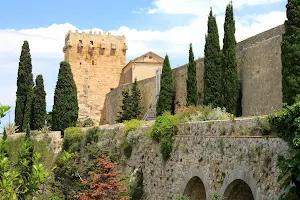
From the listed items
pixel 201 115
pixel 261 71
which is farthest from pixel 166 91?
pixel 201 115

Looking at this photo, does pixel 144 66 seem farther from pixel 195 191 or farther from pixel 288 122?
pixel 288 122

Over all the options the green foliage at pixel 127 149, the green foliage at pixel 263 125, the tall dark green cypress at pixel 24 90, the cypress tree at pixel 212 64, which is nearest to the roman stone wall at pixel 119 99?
the tall dark green cypress at pixel 24 90

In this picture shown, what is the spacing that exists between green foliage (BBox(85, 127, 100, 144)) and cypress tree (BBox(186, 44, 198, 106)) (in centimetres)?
518

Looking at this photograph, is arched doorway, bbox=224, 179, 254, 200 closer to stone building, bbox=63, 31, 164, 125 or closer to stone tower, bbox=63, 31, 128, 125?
stone building, bbox=63, 31, 164, 125

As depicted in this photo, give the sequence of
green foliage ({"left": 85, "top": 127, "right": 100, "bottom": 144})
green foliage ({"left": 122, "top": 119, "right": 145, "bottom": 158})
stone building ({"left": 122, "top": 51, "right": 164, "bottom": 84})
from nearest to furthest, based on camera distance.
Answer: green foliage ({"left": 122, "top": 119, "right": 145, "bottom": 158}) → green foliage ({"left": 85, "top": 127, "right": 100, "bottom": 144}) → stone building ({"left": 122, "top": 51, "right": 164, "bottom": 84})

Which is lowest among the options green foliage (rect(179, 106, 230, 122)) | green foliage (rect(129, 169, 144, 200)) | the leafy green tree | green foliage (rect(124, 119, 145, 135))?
green foliage (rect(129, 169, 144, 200))

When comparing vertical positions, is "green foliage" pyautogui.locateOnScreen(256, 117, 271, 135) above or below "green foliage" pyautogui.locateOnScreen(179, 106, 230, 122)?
below

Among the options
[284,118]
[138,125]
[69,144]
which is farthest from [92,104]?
[284,118]

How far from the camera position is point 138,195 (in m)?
18.8

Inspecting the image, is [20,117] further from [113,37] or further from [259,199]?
[259,199]

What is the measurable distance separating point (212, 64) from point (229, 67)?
2235 mm

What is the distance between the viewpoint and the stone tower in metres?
44.7

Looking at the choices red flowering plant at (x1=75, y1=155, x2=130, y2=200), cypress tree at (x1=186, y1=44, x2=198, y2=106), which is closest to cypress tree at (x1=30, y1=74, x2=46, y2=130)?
cypress tree at (x1=186, y1=44, x2=198, y2=106)

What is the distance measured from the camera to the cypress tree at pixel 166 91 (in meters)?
31.0
